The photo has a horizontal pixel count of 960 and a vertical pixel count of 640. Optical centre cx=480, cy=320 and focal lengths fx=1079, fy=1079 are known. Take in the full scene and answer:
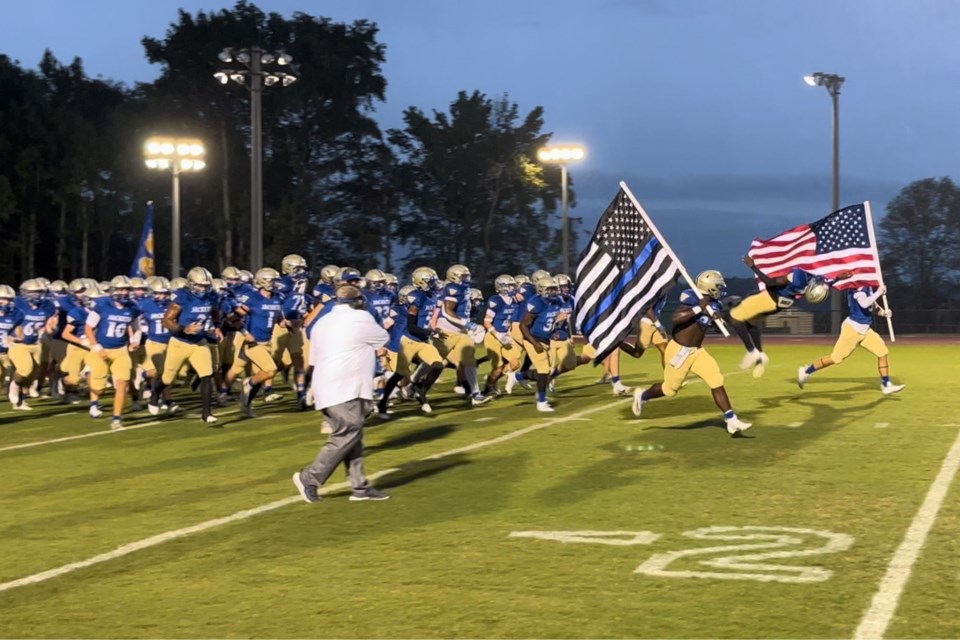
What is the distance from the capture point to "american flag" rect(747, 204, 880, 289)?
14.9 meters

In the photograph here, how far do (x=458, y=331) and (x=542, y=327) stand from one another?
122 cm

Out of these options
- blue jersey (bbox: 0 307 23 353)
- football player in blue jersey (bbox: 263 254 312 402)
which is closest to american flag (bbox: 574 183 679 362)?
football player in blue jersey (bbox: 263 254 312 402)

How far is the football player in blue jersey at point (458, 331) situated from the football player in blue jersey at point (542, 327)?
2.77 ft

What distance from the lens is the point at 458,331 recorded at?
50.6ft

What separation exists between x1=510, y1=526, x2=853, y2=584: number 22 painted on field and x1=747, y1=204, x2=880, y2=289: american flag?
824cm

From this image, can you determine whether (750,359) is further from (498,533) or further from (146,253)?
(146,253)

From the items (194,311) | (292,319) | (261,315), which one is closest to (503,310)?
(292,319)

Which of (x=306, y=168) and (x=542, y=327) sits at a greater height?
(x=306, y=168)

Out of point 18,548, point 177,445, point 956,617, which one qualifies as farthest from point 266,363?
point 956,617

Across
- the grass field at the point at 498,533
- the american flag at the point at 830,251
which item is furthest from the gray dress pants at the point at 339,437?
the american flag at the point at 830,251

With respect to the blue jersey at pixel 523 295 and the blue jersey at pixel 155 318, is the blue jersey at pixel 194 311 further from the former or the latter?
the blue jersey at pixel 523 295

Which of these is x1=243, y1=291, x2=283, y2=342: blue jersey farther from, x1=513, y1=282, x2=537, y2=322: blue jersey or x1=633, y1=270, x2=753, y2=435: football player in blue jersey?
x1=633, y1=270, x2=753, y2=435: football player in blue jersey

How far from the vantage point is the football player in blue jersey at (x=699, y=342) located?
11.5 meters

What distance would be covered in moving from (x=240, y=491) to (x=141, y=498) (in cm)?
79
